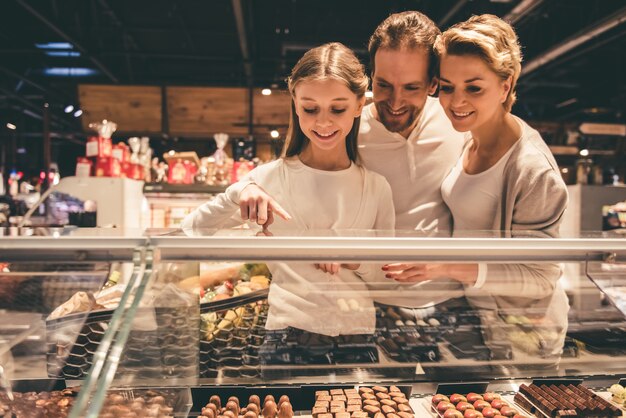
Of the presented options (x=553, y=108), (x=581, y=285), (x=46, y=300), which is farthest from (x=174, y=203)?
(x=553, y=108)

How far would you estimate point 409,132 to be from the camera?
1945mm

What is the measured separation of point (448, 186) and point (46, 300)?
1.54 metres

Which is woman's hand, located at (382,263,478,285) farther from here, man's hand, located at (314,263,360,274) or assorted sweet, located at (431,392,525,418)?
assorted sweet, located at (431,392,525,418)

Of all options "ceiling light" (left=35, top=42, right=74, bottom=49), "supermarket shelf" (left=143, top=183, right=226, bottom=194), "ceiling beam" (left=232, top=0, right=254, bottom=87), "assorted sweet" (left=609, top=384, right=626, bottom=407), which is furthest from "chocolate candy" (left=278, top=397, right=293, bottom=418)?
"ceiling light" (left=35, top=42, right=74, bottom=49)

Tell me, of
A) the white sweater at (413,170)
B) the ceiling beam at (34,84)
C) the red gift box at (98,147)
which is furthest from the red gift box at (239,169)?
the ceiling beam at (34,84)

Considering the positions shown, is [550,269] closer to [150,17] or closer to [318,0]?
[318,0]

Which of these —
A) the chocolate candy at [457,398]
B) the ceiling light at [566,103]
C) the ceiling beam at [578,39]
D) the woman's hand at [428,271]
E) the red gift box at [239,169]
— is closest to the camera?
the woman's hand at [428,271]

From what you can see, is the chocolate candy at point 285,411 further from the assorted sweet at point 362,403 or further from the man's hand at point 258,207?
the man's hand at point 258,207

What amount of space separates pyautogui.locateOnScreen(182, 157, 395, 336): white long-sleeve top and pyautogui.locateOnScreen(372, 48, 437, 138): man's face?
0.27m

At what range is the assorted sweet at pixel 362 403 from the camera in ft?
5.66

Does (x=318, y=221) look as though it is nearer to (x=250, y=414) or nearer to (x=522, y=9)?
(x=250, y=414)

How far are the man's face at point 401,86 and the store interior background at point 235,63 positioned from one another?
261cm

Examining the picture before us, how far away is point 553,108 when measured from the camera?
12531mm

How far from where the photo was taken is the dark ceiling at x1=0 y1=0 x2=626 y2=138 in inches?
→ 262
